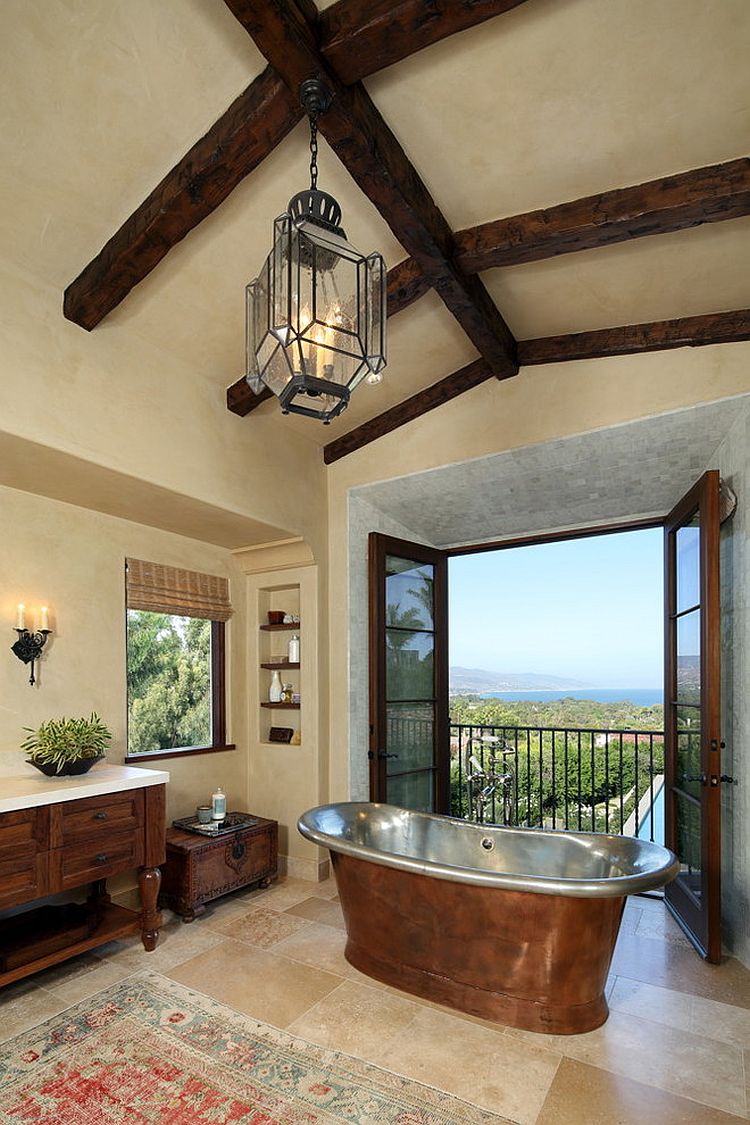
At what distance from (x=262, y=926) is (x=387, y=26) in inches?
158

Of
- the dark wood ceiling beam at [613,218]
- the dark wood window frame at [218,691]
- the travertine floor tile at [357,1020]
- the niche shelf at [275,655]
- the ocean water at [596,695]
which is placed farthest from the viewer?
the ocean water at [596,695]

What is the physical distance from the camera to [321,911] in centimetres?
387

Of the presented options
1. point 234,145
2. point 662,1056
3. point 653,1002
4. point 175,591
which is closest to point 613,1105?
point 662,1056

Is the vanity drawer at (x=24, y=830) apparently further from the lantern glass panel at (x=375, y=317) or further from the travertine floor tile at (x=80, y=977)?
the lantern glass panel at (x=375, y=317)

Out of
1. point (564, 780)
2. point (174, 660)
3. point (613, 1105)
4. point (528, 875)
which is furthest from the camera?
point (564, 780)

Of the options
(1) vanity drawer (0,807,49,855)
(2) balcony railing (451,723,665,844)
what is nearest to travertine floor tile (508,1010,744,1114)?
(1) vanity drawer (0,807,49,855)

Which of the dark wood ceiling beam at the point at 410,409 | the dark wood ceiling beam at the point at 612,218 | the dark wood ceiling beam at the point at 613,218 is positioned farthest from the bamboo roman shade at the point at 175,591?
the dark wood ceiling beam at the point at 613,218

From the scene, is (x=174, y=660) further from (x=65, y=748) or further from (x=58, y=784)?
(x=58, y=784)

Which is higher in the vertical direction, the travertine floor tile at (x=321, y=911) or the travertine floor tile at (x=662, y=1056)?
the travertine floor tile at (x=662, y=1056)

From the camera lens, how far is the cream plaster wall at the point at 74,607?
3.46 meters

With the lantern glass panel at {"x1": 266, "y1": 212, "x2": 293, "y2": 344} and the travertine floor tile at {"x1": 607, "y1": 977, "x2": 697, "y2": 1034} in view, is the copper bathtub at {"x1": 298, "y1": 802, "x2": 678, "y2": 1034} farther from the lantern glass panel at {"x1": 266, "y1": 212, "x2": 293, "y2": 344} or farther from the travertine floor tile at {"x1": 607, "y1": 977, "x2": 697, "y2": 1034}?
the lantern glass panel at {"x1": 266, "y1": 212, "x2": 293, "y2": 344}

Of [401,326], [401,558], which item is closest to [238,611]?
[401,558]

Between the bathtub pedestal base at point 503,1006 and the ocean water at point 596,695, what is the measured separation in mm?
3680

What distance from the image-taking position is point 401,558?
189 inches
